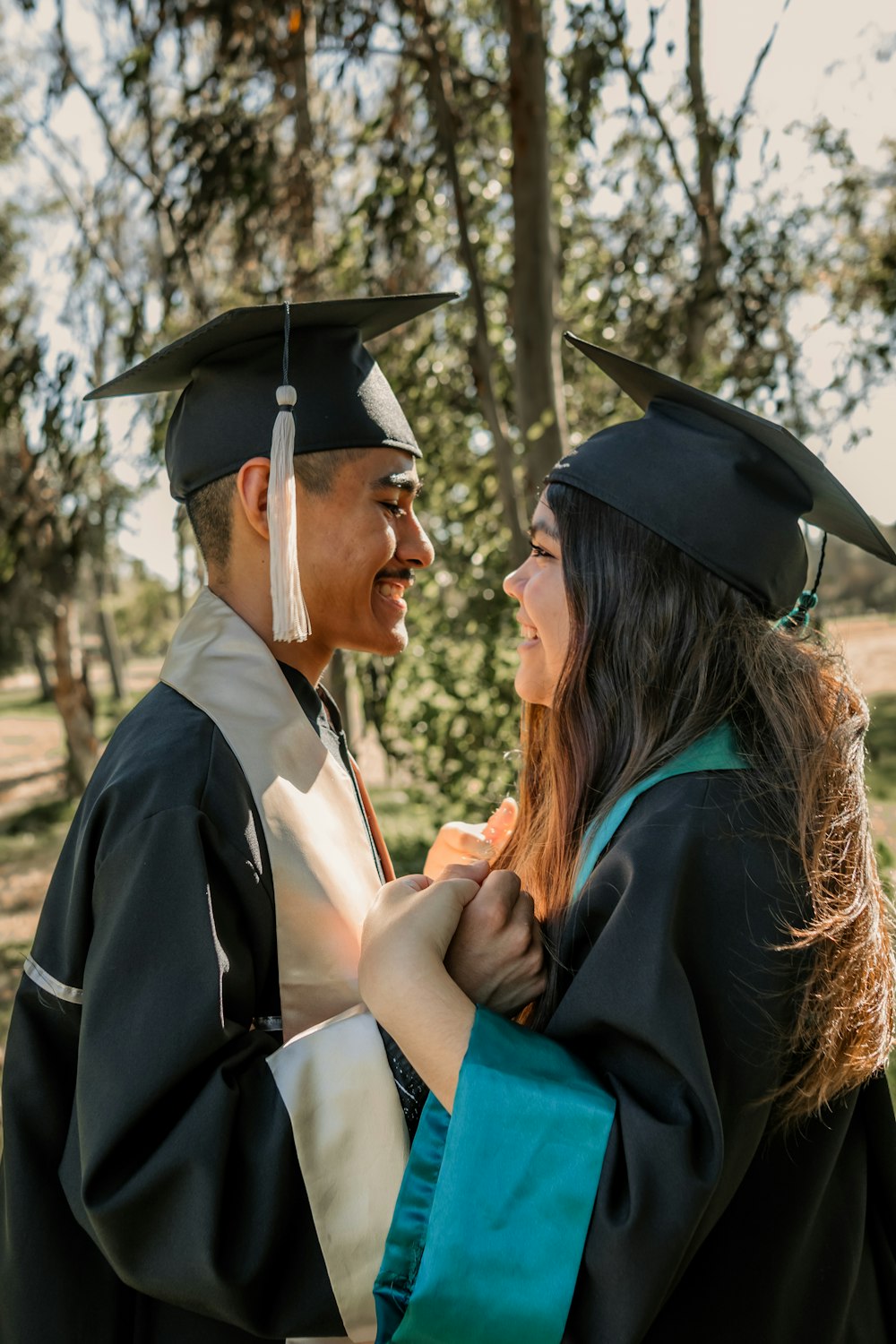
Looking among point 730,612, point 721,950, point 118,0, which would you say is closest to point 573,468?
point 730,612

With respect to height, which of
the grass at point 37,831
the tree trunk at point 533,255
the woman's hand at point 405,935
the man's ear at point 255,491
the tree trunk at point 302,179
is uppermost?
the tree trunk at point 302,179

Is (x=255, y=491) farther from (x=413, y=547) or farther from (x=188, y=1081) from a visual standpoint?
(x=188, y=1081)

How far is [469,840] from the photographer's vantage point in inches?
94.7

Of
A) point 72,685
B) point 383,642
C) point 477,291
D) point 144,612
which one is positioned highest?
point 477,291

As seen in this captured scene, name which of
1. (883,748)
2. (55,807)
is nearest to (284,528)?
(883,748)

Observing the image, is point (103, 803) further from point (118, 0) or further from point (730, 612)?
point (118, 0)

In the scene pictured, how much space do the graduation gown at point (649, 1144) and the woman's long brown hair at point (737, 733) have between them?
0.06m

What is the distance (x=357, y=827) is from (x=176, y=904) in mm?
472

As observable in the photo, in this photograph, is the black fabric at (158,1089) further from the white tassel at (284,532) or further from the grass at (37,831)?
the grass at (37,831)

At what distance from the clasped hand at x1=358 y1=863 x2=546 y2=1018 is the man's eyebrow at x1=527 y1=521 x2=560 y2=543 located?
0.57 metres

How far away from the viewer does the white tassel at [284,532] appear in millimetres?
1903

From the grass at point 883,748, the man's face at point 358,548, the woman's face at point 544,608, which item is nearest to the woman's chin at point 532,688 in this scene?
the woman's face at point 544,608

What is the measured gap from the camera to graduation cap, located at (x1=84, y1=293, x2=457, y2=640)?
1.93 m

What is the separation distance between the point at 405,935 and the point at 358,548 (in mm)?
852
